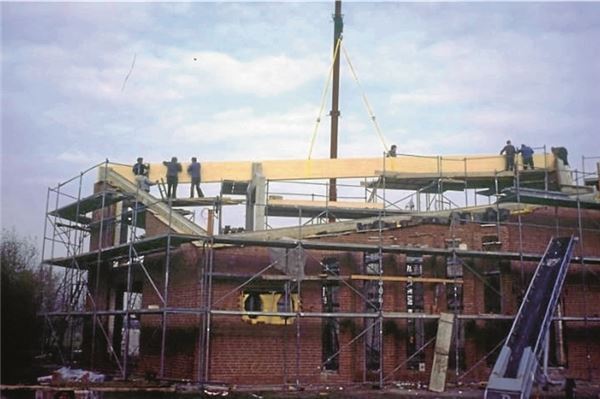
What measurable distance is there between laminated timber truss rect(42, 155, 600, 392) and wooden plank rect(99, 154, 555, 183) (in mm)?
35

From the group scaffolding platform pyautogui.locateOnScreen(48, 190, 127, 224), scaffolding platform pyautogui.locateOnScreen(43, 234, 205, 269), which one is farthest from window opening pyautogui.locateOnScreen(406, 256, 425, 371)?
scaffolding platform pyautogui.locateOnScreen(48, 190, 127, 224)

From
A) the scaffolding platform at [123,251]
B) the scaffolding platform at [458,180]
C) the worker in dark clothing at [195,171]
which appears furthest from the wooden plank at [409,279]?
the worker in dark clothing at [195,171]

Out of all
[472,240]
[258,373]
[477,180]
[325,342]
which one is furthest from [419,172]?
[258,373]

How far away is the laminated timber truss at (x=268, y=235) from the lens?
1622 centimetres

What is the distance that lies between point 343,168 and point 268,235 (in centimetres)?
558

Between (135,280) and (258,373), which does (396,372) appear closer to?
(258,373)

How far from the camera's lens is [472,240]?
17859 millimetres

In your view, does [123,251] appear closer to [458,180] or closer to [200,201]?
[200,201]

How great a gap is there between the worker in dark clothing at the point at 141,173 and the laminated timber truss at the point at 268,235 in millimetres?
262

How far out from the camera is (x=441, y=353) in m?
16.3

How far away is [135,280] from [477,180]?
1177 cm

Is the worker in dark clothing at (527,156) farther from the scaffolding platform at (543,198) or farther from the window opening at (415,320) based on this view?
the window opening at (415,320)

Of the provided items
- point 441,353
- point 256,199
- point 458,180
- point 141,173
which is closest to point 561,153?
point 458,180

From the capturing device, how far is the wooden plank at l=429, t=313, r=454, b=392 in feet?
52.3
